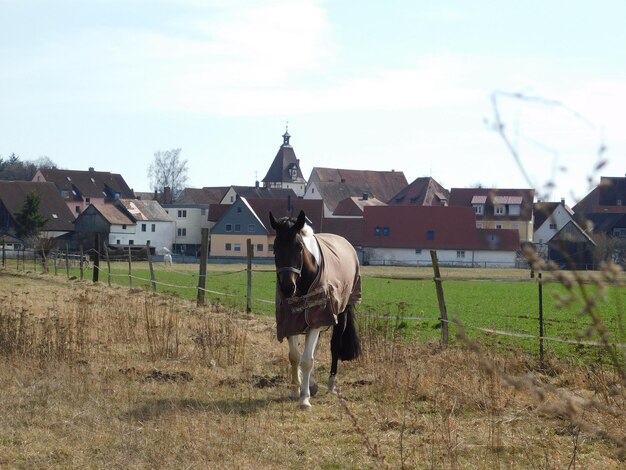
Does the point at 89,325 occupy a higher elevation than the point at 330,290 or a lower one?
lower

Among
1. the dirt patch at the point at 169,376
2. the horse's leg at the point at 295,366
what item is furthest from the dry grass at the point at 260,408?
the horse's leg at the point at 295,366

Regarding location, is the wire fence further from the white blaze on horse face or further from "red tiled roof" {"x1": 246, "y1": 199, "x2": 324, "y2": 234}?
Result: "red tiled roof" {"x1": 246, "y1": 199, "x2": 324, "y2": 234}

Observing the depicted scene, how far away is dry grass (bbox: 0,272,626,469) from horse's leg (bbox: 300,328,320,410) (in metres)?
0.20

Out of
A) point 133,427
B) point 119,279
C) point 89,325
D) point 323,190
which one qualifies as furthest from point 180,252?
point 133,427

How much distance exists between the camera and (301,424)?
809cm

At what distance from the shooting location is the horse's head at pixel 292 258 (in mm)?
8742

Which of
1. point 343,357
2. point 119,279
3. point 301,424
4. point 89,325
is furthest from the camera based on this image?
point 119,279

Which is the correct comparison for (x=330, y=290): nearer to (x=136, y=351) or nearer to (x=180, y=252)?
(x=136, y=351)

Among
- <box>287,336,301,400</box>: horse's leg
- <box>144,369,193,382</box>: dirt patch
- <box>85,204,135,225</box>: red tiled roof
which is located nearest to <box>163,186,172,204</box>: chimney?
<box>85,204,135,225</box>: red tiled roof

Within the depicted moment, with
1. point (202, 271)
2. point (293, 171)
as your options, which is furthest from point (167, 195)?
point (202, 271)

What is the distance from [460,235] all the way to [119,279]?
48795 mm

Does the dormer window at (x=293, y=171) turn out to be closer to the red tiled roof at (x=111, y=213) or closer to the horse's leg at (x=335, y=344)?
the red tiled roof at (x=111, y=213)

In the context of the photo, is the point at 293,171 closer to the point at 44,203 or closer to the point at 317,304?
the point at 44,203

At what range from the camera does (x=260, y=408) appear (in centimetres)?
870
